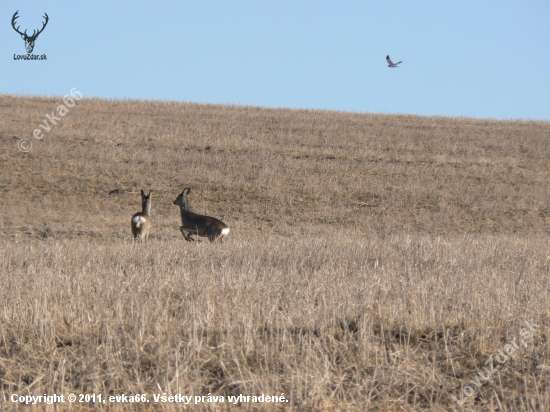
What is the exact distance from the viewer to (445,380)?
464 cm

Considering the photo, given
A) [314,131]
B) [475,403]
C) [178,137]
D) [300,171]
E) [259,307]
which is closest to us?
[475,403]

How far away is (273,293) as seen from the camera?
677 centimetres

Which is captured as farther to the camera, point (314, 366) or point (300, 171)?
point (300, 171)

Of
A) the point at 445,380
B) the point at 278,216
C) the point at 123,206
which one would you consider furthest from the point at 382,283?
the point at 123,206

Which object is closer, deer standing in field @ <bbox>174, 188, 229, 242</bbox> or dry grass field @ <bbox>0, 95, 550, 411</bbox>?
dry grass field @ <bbox>0, 95, 550, 411</bbox>

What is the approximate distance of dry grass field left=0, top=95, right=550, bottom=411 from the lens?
14.9ft

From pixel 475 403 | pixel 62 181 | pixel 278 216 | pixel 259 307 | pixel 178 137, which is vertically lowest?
pixel 475 403

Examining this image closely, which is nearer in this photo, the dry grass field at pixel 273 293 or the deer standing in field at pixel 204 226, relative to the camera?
the dry grass field at pixel 273 293

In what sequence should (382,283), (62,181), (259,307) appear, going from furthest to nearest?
(62,181), (382,283), (259,307)

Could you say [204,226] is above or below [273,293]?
above

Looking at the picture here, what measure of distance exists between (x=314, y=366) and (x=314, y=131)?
88.0ft

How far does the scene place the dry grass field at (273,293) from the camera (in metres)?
4.55

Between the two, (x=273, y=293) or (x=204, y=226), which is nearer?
(x=273, y=293)

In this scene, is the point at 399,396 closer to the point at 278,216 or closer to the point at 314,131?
A: the point at 278,216
